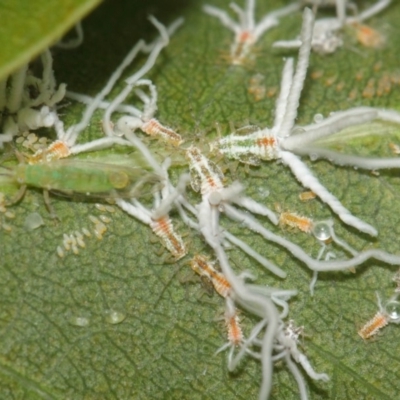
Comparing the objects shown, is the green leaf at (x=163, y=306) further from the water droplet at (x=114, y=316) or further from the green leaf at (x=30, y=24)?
the green leaf at (x=30, y=24)

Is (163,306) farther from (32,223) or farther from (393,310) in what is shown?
(393,310)

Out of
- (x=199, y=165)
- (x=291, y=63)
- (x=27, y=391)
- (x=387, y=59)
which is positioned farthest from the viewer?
(x=387, y=59)

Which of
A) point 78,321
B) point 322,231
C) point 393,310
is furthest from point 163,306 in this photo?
point 393,310

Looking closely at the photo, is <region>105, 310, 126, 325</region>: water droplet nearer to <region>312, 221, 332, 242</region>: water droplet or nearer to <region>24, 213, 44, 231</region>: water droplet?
<region>24, 213, 44, 231</region>: water droplet

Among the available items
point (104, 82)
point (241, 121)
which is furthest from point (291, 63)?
point (104, 82)

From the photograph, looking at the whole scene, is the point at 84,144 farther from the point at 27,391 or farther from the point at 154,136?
the point at 27,391

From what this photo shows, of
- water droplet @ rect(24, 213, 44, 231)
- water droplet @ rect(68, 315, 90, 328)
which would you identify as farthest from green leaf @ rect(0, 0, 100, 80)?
water droplet @ rect(68, 315, 90, 328)
